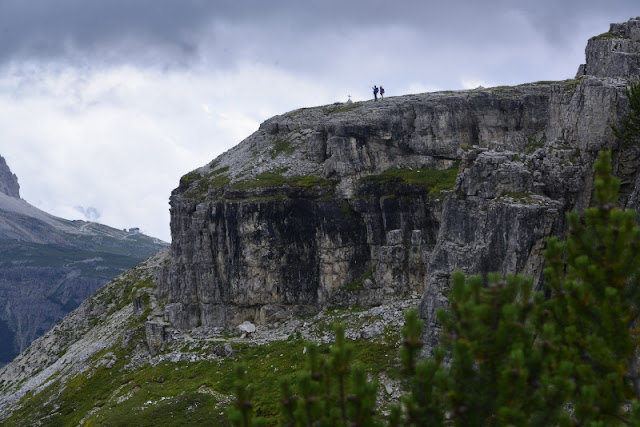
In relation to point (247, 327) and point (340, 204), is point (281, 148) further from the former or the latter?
point (247, 327)

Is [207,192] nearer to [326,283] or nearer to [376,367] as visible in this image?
[326,283]

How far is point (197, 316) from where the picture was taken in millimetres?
85750

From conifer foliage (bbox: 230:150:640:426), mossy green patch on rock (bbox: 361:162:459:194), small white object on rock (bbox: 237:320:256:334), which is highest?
mossy green patch on rock (bbox: 361:162:459:194)

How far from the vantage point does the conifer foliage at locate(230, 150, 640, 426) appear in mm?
17859

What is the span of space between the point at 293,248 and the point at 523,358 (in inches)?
2579

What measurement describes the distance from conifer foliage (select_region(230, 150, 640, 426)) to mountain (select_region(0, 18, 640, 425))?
34.6 meters

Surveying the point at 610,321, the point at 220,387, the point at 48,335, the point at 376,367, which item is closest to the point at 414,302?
the point at 376,367

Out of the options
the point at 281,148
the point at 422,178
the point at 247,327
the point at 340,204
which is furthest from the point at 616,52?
the point at 247,327

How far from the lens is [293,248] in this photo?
81.9 metres

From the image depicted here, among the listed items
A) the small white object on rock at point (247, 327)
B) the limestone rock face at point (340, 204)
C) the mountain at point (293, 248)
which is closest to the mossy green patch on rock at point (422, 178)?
the limestone rock face at point (340, 204)

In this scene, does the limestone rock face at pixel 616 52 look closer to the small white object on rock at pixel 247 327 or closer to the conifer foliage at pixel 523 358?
the conifer foliage at pixel 523 358

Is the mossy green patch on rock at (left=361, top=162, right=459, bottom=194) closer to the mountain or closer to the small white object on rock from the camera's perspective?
the mountain

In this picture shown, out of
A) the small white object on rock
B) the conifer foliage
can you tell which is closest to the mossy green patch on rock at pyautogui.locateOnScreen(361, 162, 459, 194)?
the small white object on rock

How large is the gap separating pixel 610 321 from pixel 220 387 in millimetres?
50358
